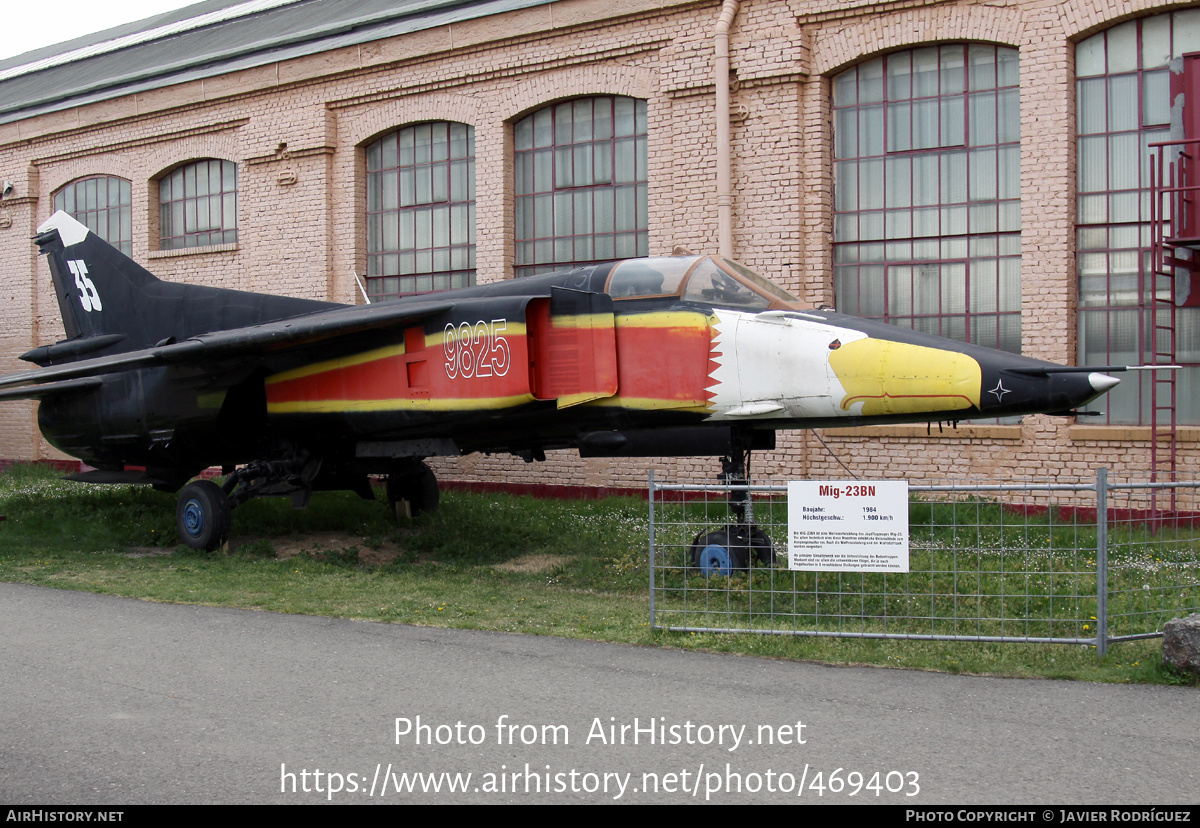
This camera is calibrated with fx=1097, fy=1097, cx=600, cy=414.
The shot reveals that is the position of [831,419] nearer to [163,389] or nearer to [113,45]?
[163,389]

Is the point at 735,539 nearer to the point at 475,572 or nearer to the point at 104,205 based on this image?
the point at 475,572

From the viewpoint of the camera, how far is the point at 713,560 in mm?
9031

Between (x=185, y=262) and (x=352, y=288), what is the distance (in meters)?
4.00

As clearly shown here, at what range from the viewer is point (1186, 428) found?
12.3 metres

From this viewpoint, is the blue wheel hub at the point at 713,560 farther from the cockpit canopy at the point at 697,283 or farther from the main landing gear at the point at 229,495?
the main landing gear at the point at 229,495

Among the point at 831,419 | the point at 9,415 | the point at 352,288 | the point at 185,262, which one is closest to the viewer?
the point at 831,419

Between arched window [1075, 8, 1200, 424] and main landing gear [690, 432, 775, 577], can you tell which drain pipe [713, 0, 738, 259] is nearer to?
arched window [1075, 8, 1200, 424]

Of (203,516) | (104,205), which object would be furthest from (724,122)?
(104,205)

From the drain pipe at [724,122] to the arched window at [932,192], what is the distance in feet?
4.71

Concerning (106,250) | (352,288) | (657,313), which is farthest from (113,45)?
(657,313)

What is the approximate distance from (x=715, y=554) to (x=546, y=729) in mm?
4014

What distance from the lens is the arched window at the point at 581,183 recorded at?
16062 millimetres

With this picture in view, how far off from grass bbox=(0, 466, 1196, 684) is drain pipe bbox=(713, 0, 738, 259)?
12.7ft

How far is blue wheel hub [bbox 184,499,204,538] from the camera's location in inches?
469
